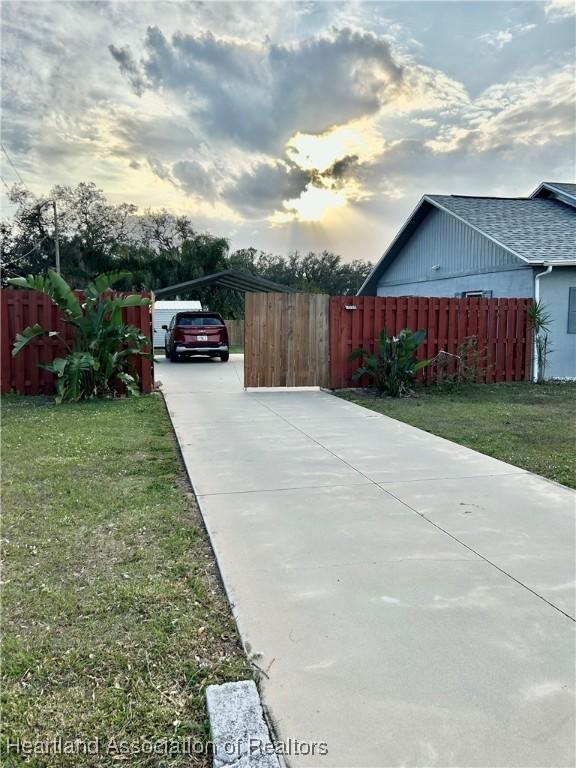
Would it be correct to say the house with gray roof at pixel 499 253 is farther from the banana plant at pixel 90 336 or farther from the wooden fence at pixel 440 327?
the banana plant at pixel 90 336

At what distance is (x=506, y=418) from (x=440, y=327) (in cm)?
416

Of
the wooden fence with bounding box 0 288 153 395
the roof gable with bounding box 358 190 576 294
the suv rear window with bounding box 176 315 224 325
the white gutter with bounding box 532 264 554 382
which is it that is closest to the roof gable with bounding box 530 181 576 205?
the roof gable with bounding box 358 190 576 294

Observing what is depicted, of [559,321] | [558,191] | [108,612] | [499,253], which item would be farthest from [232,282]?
[108,612]

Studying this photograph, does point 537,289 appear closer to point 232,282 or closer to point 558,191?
point 558,191

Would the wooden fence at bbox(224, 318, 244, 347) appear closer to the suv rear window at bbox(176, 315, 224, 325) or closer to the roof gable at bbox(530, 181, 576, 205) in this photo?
the suv rear window at bbox(176, 315, 224, 325)

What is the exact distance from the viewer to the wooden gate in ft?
37.7

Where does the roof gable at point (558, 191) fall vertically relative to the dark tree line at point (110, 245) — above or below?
below

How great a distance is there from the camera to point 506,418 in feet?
27.7

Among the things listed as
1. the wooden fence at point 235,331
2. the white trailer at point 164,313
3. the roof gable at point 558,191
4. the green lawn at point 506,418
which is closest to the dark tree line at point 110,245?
the wooden fence at point 235,331

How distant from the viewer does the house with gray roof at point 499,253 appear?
42.6 feet

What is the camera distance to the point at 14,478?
502 cm

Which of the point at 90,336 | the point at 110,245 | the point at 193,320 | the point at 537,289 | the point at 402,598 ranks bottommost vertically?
the point at 402,598

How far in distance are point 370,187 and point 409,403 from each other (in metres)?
10.7

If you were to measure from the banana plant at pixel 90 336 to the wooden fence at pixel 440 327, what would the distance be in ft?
13.5
